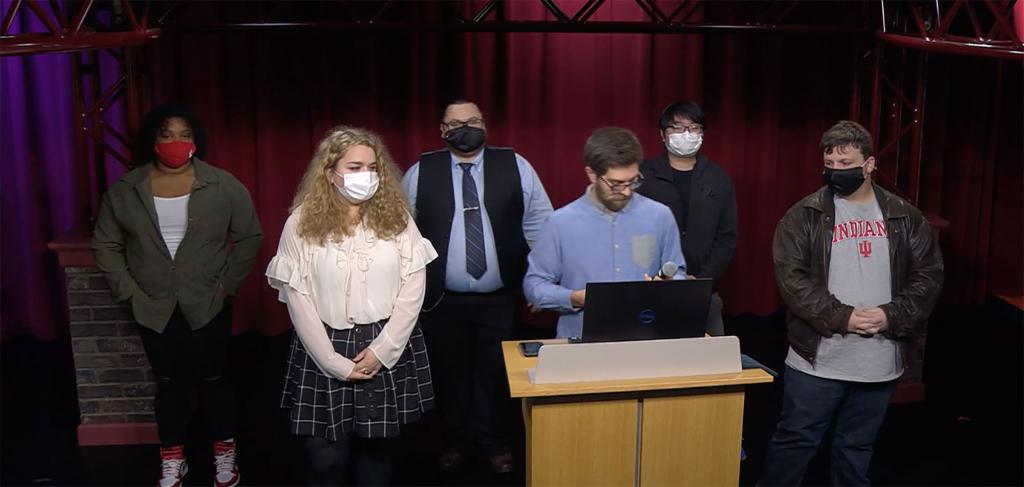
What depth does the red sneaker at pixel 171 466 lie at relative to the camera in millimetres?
3688

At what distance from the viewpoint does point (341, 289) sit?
117 inches

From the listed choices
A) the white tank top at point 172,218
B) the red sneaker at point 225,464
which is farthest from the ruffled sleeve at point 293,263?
the red sneaker at point 225,464

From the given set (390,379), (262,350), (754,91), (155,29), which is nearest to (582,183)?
(754,91)

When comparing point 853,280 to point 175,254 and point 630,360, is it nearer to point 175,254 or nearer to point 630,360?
point 630,360

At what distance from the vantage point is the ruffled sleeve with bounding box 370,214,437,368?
3020 millimetres

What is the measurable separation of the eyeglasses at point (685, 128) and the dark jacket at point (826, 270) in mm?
773

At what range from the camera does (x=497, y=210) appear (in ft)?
11.9

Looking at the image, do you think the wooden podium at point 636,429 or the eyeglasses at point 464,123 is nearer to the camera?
the wooden podium at point 636,429

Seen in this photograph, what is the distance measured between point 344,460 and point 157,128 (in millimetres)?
1448

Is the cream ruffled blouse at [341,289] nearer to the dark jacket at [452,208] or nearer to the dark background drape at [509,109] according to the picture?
the dark jacket at [452,208]

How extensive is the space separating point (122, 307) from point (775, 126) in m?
3.87

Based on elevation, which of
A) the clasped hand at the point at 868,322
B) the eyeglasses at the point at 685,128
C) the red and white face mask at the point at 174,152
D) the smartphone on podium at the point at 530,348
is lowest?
the smartphone on podium at the point at 530,348

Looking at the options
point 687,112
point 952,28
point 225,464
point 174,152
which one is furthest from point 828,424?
point 952,28

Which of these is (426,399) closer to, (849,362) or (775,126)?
(849,362)
